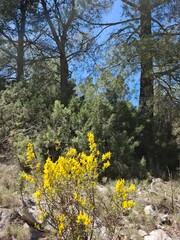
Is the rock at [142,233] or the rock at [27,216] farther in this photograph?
the rock at [27,216]

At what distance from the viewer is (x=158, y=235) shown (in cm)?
306

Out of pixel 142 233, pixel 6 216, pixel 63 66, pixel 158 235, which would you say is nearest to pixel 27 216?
pixel 6 216

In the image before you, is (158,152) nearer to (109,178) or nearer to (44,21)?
(109,178)

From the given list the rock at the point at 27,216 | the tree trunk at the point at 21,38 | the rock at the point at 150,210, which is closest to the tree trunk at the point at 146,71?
the rock at the point at 150,210

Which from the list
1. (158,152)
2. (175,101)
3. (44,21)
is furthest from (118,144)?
(44,21)

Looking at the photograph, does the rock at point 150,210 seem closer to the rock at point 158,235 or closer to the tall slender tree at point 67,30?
the rock at point 158,235

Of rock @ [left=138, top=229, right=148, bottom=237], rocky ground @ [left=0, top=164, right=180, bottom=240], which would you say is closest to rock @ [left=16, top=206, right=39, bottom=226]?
rocky ground @ [left=0, top=164, right=180, bottom=240]

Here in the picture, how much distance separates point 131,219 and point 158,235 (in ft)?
1.42

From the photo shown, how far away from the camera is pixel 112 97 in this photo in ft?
20.7

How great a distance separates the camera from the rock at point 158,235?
118 inches

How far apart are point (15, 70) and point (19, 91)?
2428 millimetres

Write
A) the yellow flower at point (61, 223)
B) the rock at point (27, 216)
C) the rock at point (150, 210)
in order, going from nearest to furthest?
1. the yellow flower at point (61, 223)
2. the rock at point (27, 216)
3. the rock at point (150, 210)

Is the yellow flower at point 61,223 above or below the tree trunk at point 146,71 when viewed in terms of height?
below

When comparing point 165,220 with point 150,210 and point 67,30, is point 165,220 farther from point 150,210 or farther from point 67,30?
point 67,30
